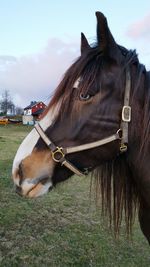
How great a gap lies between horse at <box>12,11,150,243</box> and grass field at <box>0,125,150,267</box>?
1554 millimetres

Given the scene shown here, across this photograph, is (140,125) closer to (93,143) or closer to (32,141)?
(93,143)

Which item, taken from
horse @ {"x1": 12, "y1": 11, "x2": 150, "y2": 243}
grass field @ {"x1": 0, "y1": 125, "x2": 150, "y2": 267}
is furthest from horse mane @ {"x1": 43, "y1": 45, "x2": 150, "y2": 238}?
grass field @ {"x1": 0, "y1": 125, "x2": 150, "y2": 267}

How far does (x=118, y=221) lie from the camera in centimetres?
265

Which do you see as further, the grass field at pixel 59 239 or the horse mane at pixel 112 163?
the grass field at pixel 59 239

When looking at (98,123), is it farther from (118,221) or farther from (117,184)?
(118,221)

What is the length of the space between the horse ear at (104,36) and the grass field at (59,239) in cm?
190

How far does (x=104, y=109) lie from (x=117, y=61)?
0.29 metres

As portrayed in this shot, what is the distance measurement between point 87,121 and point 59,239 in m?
3.38

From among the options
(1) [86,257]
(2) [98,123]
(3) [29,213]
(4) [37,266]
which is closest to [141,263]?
(1) [86,257]

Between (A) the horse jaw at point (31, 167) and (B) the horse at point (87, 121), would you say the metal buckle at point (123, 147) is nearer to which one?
(B) the horse at point (87, 121)

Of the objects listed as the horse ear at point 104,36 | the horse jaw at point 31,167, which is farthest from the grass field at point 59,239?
the horse ear at point 104,36

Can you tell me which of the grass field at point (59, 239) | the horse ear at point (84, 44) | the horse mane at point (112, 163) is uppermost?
the horse ear at point (84, 44)

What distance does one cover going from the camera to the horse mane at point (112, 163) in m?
2.13

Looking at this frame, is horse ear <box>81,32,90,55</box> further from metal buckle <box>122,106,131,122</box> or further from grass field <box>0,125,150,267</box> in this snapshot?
grass field <box>0,125,150,267</box>
